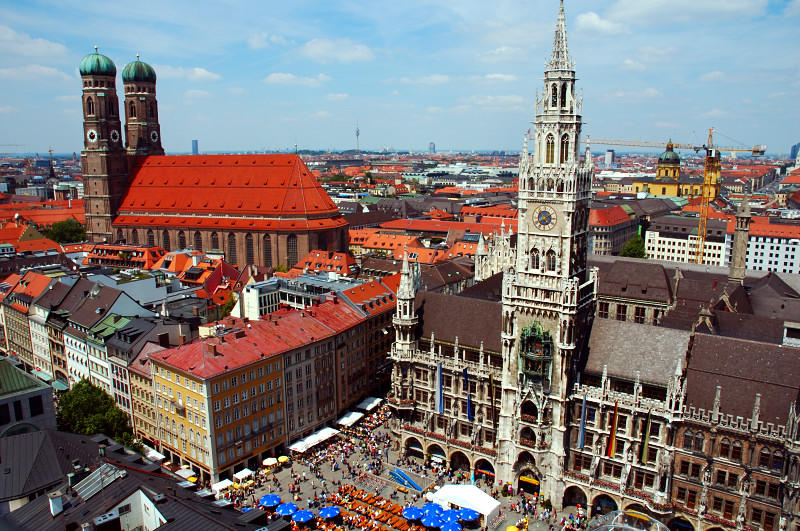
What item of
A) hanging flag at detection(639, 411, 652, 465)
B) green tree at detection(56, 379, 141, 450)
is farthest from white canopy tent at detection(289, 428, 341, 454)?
hanging flag at detection(639, 411, 652, 465)

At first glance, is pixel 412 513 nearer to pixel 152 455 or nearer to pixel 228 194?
pixel 152 455

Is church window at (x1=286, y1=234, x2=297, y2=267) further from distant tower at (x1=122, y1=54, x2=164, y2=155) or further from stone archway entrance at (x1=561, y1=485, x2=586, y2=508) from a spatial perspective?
stone archway entrance at (x1=561, y1=485, x2=586, y2=508)

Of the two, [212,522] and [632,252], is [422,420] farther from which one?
[632,252]

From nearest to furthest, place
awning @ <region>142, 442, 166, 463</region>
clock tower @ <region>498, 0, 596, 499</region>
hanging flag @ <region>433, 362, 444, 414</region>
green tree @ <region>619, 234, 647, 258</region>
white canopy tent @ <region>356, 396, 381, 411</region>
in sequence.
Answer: clock tower @ <region>498, 0, 596, 499</region>
awning @ <region>142, 442, 166, 463</region>
hanging flag @ <region>433, 362, 444, 414</region>
white canopy tent @ <region>356, 396, 381, 411</region>
green tree @ <region>619, 234, 647, 258</region>

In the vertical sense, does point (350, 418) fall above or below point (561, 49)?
below

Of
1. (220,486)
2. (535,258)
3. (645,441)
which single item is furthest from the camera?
(220,486)

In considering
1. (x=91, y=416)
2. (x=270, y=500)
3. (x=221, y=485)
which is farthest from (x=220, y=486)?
(x=91, y=416)

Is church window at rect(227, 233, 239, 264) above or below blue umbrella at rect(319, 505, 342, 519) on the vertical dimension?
above
